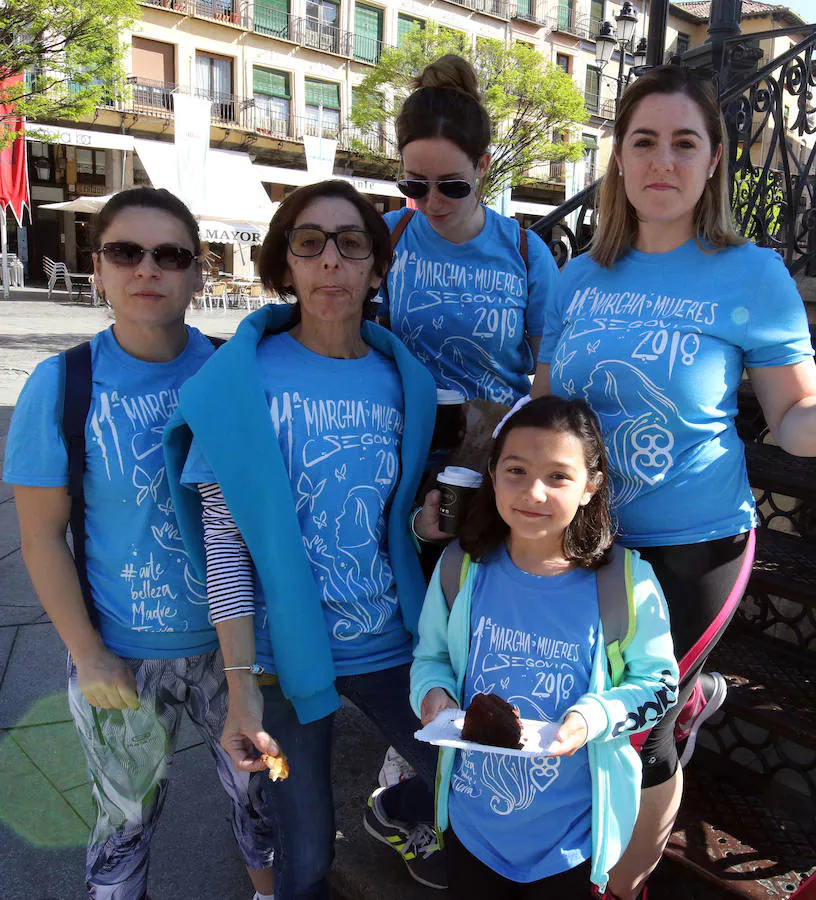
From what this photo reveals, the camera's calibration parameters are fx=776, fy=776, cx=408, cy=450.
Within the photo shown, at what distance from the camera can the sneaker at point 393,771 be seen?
2616 millimetres

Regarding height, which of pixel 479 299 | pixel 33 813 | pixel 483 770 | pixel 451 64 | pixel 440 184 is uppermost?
pixel 451 64

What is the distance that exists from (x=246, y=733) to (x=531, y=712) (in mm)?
628

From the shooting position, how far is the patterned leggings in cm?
192

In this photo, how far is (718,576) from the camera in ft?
5.82

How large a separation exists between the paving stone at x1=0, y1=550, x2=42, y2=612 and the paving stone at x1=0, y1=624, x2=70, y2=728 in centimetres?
33

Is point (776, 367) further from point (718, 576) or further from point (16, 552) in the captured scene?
point (16, 552)

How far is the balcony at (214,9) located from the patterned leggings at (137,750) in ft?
105

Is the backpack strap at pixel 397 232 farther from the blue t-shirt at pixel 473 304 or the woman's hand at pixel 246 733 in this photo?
the woman's hand at pixel 246 733

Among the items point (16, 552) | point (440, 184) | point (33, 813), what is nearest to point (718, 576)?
point (440, 184)

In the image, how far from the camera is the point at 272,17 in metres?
31.5

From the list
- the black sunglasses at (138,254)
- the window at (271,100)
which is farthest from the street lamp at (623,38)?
the window at (271,100)

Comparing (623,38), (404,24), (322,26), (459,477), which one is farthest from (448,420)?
(404,24)

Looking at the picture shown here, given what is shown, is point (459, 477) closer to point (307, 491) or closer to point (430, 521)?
point (430, 521)

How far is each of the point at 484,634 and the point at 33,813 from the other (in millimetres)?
1953
